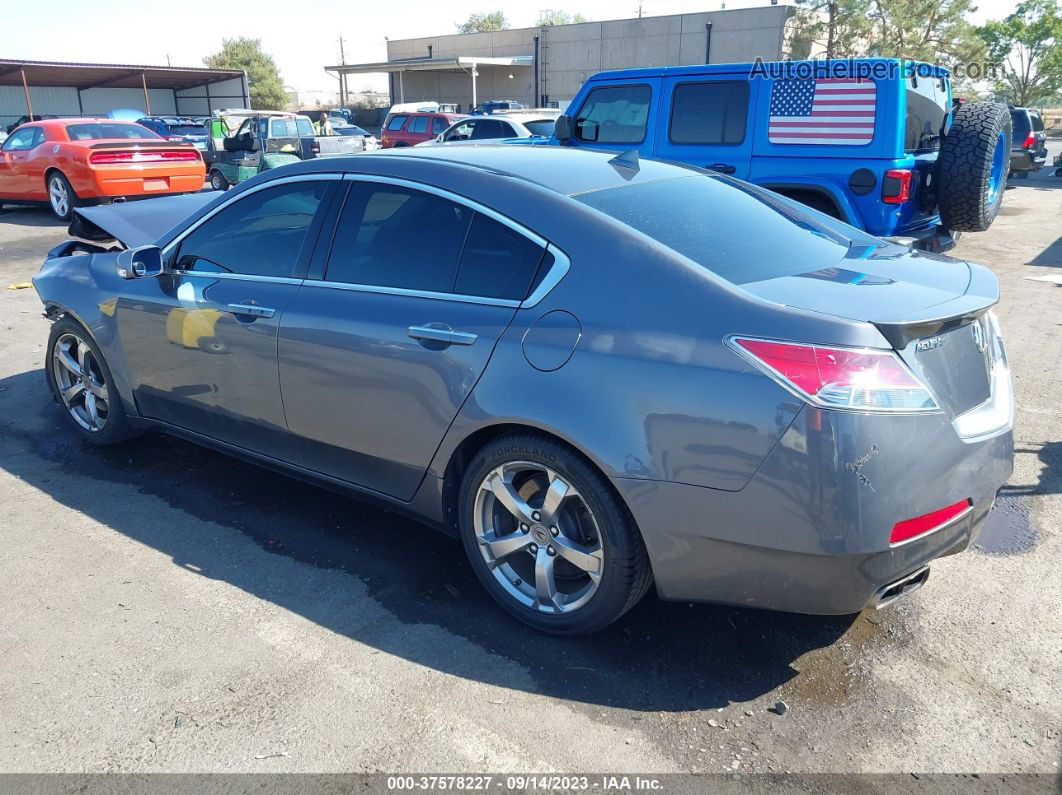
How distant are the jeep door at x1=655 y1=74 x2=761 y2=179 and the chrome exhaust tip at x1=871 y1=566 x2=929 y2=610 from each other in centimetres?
560

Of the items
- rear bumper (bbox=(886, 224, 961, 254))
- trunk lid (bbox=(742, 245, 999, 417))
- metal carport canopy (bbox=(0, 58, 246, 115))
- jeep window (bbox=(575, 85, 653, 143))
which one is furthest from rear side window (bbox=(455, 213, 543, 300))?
metal carport canopy (bbox=(0, 58, 246, 115))

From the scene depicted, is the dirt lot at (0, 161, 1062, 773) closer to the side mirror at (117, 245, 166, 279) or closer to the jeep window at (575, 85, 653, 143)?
the side mirror at (117, 245, 166, 279)

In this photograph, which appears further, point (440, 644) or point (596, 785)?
point (440, 644)

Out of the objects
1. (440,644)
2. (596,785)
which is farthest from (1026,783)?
(440,644)

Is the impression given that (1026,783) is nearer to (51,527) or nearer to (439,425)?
(439,425)

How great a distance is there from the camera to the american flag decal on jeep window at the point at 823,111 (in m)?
7.05

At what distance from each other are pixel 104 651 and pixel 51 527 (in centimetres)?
123

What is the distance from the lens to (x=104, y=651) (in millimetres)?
3082

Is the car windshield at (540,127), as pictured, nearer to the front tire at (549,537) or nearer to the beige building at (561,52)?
the front tire at (549,537)

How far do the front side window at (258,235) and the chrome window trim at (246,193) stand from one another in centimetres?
1

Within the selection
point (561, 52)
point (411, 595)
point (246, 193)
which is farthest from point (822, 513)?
point (561, 52)

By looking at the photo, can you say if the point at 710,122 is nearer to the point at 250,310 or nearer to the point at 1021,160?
the point at 250,310

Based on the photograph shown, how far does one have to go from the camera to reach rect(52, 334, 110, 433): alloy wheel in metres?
4.77

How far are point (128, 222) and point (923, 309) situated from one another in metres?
4.69
